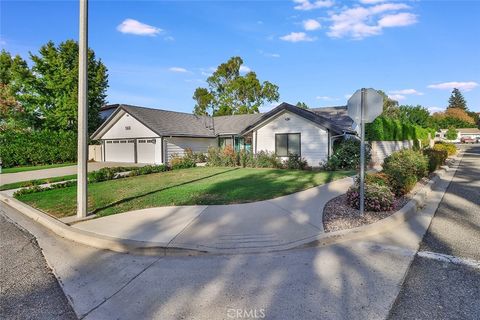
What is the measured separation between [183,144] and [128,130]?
15.9 ft

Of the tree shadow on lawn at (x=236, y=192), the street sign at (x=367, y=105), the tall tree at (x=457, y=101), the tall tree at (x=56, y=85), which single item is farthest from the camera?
the tall tree at (x=457, y=101)

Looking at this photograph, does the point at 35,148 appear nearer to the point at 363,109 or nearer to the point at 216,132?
the point at 216,132

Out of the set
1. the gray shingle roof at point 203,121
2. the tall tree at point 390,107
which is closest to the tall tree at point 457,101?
the tall tree at point 390,107

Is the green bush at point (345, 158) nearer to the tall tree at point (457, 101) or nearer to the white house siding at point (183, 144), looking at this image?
the white house siding at point (183, 144)

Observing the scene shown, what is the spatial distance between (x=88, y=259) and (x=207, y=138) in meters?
22.8

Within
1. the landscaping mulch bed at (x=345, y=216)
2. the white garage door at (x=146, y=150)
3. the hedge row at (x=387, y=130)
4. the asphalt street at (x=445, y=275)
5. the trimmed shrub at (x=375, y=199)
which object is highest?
the hedge row at (x=387, y=130)

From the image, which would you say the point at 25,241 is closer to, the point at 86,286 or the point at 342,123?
the point at 86,286

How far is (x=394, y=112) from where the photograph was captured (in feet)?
184

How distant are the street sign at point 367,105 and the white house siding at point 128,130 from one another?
1887 cm

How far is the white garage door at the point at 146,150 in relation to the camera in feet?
79.2

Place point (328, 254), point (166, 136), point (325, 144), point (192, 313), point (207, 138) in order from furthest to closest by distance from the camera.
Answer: point (207, 138) < point (166, 136) < point (325, 144) < point (328, 254) < point (192, 313)

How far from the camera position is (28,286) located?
399cm

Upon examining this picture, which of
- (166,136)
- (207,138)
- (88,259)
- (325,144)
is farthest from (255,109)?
(88,259)

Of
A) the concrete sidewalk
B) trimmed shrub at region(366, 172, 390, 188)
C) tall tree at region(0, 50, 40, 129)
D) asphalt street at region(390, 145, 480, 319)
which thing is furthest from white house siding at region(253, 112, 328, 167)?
tall tree at region(0, 50, 40, 129)
